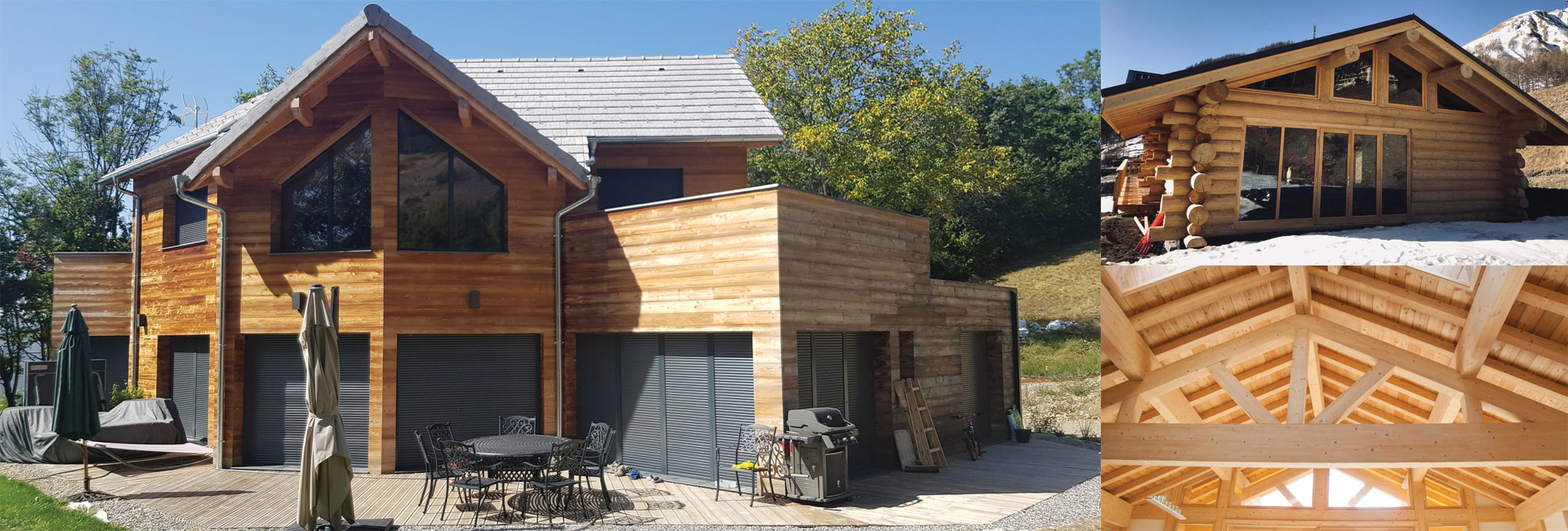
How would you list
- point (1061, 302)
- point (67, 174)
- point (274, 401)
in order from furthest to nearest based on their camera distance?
point (1061, 302)
point (67, 174)
point (274, 401)

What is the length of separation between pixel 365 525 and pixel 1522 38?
8961mm

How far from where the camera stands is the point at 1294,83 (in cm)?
278

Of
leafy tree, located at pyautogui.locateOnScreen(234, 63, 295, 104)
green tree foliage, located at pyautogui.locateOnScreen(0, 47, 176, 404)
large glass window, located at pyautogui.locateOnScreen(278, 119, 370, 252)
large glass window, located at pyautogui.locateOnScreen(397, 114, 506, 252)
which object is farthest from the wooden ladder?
leafy tree, located at pyautogui.locateOnScreen(234, 63, 295, 104)

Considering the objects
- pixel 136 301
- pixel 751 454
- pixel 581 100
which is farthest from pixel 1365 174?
pixel 136 301

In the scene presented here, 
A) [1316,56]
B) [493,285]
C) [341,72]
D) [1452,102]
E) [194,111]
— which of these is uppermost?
[194,111]

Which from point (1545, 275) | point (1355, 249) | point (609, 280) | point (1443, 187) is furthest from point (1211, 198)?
point (609, 280)

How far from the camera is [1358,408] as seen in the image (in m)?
4.23

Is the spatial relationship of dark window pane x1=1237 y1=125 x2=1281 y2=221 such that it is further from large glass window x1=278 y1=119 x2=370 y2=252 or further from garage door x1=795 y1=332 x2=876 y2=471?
large glass window x1=278 y1=119 x2=370 y2=252

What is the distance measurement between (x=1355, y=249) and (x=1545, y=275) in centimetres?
110

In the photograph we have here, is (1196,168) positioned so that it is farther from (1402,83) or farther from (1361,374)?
(1361,374)

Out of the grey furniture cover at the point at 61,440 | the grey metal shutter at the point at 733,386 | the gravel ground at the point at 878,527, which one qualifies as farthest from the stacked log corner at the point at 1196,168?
the grey furniture cover at the point at 61,440

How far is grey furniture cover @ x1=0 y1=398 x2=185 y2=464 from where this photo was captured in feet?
40.7

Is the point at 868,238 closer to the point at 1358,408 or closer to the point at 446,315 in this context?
the point at 446,315

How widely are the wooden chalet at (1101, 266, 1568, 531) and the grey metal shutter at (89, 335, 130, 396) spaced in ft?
55.8
